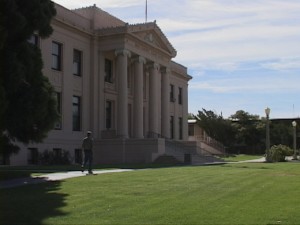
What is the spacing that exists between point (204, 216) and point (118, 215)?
64.5 inches

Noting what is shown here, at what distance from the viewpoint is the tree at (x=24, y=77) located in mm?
16016

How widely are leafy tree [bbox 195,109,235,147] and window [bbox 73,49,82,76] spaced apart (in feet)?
111

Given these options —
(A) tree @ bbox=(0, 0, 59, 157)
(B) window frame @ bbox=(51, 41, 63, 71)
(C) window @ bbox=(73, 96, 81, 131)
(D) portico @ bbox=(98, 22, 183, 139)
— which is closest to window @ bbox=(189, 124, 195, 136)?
(D) portico @ bbox=(98, 22, 183, 139)

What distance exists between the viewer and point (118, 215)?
9.77m

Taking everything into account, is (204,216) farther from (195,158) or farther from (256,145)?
(256,145)

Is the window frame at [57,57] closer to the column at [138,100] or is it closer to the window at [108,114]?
the window at [108,114]

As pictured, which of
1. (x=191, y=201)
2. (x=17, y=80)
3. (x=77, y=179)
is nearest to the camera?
(x=191, y=201)

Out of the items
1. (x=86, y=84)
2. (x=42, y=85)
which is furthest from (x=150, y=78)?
(x=42, y=85)

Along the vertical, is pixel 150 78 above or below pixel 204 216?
above

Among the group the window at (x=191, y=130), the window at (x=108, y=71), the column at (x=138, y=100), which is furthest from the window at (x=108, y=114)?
the window at (x=191, y=130)

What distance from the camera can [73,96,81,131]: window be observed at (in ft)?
123

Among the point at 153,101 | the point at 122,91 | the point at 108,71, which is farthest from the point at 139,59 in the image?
the point at 153,101

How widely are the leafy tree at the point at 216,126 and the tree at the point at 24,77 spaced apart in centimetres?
5179

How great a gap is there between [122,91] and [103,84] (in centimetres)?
194
